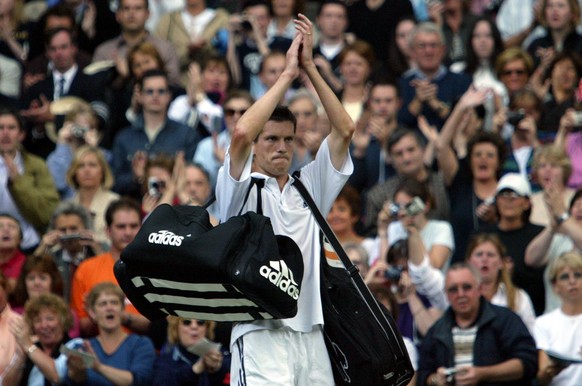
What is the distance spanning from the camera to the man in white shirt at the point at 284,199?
8.24 metres

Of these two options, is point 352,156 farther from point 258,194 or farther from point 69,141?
point 258,194

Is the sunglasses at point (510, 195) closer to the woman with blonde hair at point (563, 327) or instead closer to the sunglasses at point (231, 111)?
the woman with blonde hair at point (563, 327)

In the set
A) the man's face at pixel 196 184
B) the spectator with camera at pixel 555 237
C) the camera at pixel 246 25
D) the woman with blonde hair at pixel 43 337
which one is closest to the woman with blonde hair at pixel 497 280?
the spectator with camera at pixel 555 237

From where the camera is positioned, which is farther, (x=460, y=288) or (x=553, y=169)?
(x=553, y=169)

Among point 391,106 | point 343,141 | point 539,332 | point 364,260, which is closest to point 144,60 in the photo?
point 391,106

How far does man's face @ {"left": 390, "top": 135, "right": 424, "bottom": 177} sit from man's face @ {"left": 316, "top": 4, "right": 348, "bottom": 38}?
3016mm

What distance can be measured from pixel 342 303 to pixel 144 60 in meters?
7.21

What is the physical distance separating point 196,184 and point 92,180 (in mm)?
979

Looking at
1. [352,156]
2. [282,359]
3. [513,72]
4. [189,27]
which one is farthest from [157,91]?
[282,359]

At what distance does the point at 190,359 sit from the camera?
1129 cm

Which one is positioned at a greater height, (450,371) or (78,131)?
(78,131)

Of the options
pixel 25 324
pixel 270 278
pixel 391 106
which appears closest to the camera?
pixel 270 278

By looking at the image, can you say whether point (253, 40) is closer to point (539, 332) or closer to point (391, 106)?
point (391, 106)

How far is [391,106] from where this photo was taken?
1422 centimetres
